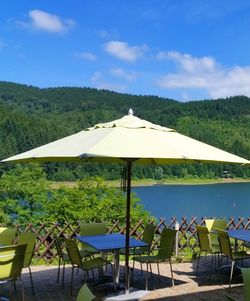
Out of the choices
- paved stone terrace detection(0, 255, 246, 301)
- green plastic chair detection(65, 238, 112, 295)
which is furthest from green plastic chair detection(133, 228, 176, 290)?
green plastic chair detection(65, 238, 112, 295)

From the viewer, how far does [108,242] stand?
16.3 ft

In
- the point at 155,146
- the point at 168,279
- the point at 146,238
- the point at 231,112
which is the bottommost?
the point at 168,279

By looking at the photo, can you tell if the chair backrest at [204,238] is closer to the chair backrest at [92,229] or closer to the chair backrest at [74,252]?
the chair backrest at [92,229]

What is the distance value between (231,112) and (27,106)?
175ft

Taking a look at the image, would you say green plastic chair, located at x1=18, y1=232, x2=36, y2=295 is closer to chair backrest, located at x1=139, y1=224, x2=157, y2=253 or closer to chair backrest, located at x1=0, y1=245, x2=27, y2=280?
chair backrest, located at x1=0, y1=245, x2=27, y2=280

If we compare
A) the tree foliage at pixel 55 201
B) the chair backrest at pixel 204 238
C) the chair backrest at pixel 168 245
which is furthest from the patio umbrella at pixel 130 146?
the tree foliage at pixel 55 201

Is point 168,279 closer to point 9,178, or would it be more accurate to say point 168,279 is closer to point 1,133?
point 9,178

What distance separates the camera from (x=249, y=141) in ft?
295

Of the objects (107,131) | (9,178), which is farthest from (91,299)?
(9,178)

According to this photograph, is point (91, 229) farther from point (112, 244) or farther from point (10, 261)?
point (10, 261)

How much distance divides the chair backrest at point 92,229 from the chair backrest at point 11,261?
5.50 ft

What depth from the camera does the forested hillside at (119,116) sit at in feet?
193

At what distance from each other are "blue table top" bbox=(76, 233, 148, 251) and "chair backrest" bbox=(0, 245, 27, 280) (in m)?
0.84

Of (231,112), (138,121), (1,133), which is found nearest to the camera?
(138,121)
